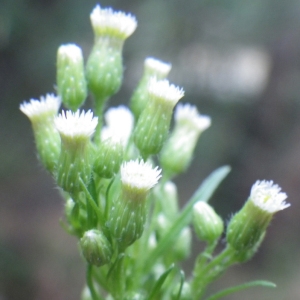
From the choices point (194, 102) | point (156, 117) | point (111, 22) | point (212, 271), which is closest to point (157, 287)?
point (212, 271)

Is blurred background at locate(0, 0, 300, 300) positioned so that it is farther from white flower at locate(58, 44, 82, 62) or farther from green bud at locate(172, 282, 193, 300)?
green bud at locate(172, 282, 193, 300)

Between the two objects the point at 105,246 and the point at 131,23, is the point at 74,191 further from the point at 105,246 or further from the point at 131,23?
the point at 131,23

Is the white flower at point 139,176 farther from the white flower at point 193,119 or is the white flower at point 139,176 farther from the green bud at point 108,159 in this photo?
the white flower at point 193,119

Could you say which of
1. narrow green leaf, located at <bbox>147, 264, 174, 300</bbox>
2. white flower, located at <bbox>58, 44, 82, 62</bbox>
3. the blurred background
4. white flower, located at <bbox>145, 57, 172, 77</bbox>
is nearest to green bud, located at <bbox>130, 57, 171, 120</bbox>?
white flower, located at <bbox>145, 57, 172, 77</bbox>

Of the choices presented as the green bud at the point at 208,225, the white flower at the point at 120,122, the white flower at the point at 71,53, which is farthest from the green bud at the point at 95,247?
the white flower at the point at 71,53

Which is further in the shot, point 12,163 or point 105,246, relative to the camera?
point 12,163

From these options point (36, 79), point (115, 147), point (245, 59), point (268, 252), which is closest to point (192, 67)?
point (245, 59)

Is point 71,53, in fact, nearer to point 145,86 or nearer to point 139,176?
point 145,86
